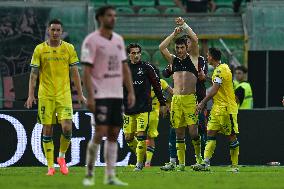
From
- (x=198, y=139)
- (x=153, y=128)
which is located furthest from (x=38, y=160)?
(x=198, y=139)

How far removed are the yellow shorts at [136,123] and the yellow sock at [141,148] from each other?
188mm

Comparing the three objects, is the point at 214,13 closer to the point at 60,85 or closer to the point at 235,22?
the point at 235,22

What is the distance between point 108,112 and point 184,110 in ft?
19.3

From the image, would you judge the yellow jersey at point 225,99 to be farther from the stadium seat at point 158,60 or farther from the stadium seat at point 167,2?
the stadium seat at point 167,2

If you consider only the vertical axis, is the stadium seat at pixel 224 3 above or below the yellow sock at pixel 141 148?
above

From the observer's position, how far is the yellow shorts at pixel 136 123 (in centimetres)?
1947

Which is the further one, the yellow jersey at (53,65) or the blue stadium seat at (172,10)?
the blue stadium seat at (172,10)

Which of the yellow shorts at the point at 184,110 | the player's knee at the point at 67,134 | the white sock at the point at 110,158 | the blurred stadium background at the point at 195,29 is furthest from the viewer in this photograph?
the blurred stadium background at the point at 195,29

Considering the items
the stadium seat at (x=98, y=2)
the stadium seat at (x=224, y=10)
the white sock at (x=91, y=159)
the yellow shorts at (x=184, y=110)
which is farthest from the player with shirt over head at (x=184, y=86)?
the stadium seat at (x=224, y=10)

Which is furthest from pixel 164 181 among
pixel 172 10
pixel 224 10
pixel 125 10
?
pixel 224 10

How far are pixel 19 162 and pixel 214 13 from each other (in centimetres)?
1007

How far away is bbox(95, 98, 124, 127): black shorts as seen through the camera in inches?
527

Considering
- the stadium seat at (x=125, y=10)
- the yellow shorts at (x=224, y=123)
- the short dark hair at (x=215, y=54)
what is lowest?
the yellow shorts at (x=224, y=123)

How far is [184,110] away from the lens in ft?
62.9
